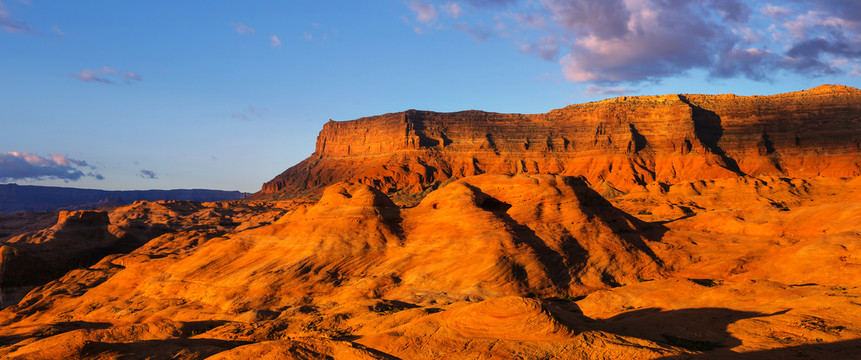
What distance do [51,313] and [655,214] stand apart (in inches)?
2384

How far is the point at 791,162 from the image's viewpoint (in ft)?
440

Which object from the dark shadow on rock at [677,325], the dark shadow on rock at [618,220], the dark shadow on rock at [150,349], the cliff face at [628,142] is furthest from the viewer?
the cliff face at [628,142]

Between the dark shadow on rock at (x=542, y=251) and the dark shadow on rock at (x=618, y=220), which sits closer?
the dark shadow on rock at (x=542, y=251)

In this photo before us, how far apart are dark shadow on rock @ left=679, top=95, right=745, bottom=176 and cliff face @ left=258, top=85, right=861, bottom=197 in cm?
37

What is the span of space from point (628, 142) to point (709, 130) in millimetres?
25416

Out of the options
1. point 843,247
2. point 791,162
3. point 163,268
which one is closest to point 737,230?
point 843,247

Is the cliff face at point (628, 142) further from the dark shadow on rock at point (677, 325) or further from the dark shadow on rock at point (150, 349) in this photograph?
the dark shadow on rock at point (150, 349)

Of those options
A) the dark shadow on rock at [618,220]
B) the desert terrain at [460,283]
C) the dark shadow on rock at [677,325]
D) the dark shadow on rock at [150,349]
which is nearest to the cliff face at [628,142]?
the desert terrain at [460,283]

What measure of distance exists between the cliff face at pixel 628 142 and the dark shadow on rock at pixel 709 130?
1.22 feet

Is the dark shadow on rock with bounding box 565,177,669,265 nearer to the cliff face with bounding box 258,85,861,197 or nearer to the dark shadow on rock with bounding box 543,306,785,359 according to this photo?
the dark shadow on rock with bounding box 543,306,785,359

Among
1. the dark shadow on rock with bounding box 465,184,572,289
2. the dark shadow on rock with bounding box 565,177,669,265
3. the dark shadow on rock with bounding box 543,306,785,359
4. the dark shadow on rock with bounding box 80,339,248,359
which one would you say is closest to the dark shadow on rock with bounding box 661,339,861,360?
the dark shadow on rock with bounding box 543,306,785,359

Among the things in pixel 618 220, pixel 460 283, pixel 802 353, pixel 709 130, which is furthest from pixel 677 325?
pixel 709 130

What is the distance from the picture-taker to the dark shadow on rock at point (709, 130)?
5510 inches

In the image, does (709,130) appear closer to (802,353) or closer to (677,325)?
(677,325)
